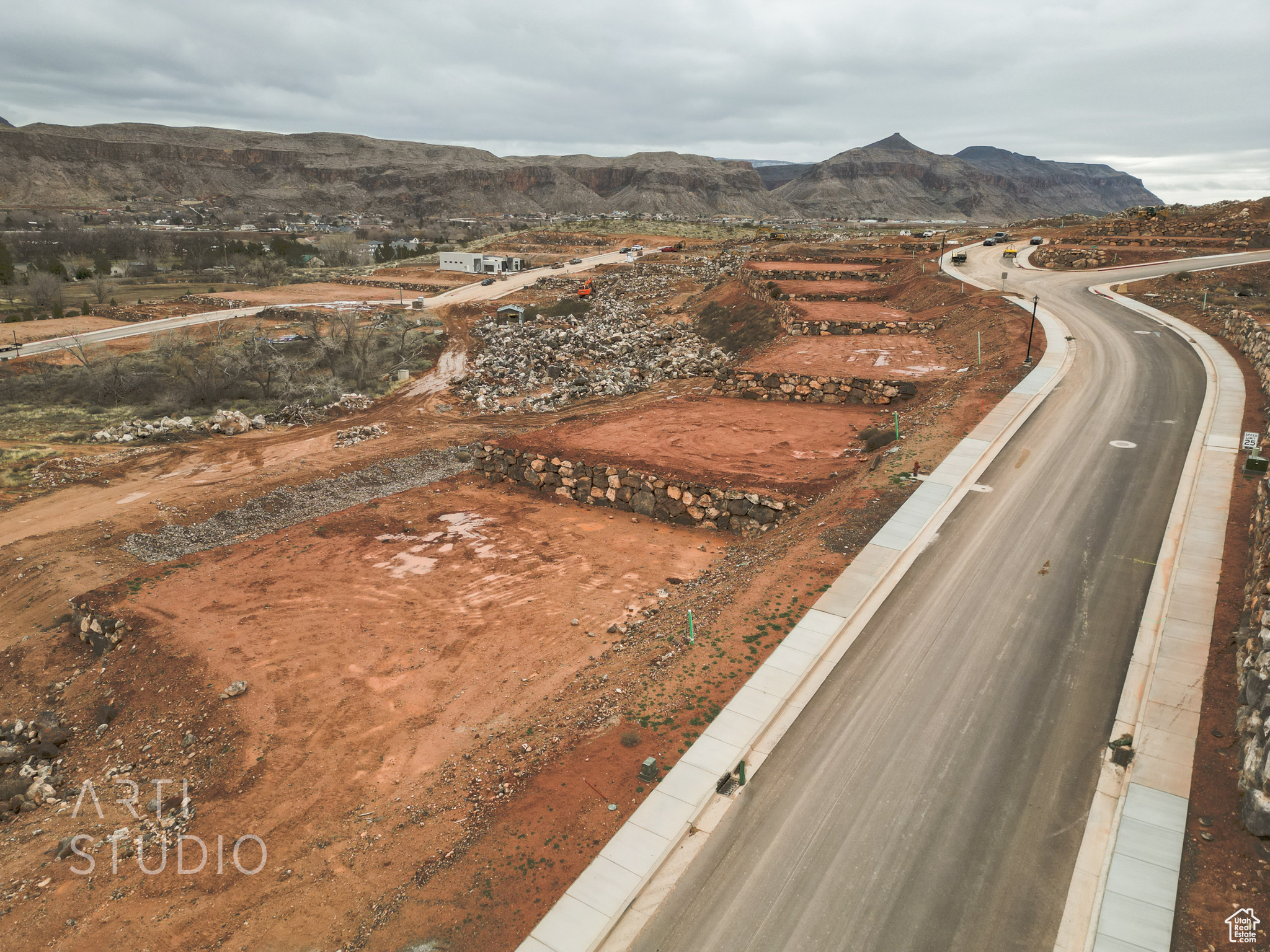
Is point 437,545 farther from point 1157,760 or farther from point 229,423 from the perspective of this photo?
point 229,423

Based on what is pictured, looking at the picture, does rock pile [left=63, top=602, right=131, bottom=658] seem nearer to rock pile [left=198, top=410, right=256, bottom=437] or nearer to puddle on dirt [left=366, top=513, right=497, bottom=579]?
puddle on dirt [left=366, top=513, right=497, bottom=579]

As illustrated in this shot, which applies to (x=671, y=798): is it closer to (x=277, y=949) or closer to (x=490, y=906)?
(x=490, y=906)

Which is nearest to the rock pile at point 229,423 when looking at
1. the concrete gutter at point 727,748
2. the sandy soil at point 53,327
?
the sandy soil at point 53,327

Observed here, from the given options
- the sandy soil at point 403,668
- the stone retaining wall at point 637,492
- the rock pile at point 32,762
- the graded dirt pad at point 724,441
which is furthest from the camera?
the graded dirt pad at point 724,441

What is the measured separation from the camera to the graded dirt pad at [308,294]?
68688mm

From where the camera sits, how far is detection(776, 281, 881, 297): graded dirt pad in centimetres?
4747

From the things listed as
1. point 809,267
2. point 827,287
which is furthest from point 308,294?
point 827,287

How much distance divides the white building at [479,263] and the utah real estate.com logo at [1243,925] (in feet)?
280

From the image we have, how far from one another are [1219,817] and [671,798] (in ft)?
25.3

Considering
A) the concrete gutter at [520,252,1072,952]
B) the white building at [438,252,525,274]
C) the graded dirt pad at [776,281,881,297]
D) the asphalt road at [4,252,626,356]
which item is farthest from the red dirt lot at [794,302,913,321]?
the white building at [438,252,525,274]

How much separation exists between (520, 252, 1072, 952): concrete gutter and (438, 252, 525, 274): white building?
74753mm

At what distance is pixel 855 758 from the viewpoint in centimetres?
1081

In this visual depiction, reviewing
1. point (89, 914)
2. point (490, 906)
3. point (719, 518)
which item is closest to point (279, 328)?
point (719, 518)

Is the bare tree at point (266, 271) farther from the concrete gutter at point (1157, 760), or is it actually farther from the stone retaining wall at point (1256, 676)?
the stone retaining wall at point (1256, 676)
